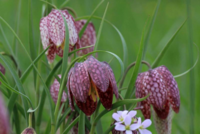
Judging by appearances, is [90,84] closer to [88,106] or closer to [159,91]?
[88,106]

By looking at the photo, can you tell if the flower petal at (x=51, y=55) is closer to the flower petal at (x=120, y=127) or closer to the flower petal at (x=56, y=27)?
the flower petal at (x=56, y=27)

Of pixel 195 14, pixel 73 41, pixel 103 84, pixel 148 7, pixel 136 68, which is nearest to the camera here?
pixel 103 84

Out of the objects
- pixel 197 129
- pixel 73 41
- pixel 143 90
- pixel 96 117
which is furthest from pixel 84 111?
pixel 197 129

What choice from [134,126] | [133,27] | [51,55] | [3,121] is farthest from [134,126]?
[133,27]

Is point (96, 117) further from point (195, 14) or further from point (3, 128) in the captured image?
point (195, 14)

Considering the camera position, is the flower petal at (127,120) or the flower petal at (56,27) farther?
the flower petal at (56,27)

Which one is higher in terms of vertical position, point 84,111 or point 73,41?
point 73,41

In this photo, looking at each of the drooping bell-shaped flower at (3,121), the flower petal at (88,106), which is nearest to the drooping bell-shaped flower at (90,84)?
the flower petal at (88,106)
